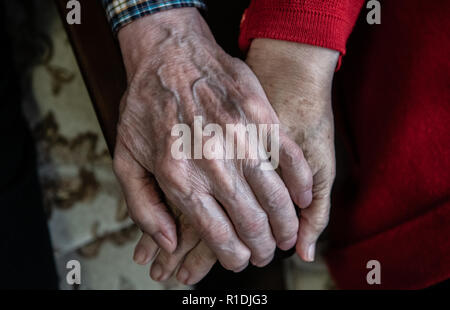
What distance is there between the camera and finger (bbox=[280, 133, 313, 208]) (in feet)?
1.72

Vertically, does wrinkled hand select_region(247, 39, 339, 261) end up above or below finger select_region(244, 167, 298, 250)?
above

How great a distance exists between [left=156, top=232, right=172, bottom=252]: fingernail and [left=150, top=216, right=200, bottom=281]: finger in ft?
0.08

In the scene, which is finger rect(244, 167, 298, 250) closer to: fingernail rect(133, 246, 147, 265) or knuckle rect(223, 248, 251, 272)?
knuckle rect(223, 248, 251, 272)

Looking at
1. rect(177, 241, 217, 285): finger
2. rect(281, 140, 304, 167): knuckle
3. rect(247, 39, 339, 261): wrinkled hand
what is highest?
rect(247, 39, 339, 261): wrinkled hand

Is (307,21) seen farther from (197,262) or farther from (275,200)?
(197,262)

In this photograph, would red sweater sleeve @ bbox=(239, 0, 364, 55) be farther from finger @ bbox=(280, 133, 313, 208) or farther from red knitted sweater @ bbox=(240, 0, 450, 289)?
finger @ bbox=(280, 133, 313, 208)

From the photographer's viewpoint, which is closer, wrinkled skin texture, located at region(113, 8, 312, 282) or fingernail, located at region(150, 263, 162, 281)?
wrinkled skin texture, located at region(113, 8, 312, 282)

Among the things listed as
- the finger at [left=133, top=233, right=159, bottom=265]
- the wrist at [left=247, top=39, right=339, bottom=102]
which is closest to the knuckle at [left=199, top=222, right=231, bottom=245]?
the finger at [left=133, top=233, right=159, bottom=265]

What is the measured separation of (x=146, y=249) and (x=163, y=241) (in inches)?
2.6

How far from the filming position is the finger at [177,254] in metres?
0.59

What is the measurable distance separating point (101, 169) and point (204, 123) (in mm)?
422

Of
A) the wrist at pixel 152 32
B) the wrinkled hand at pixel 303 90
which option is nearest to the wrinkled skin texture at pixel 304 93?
the wrinkled hand at pixel 303 90

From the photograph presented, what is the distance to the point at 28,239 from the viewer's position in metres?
0.72
